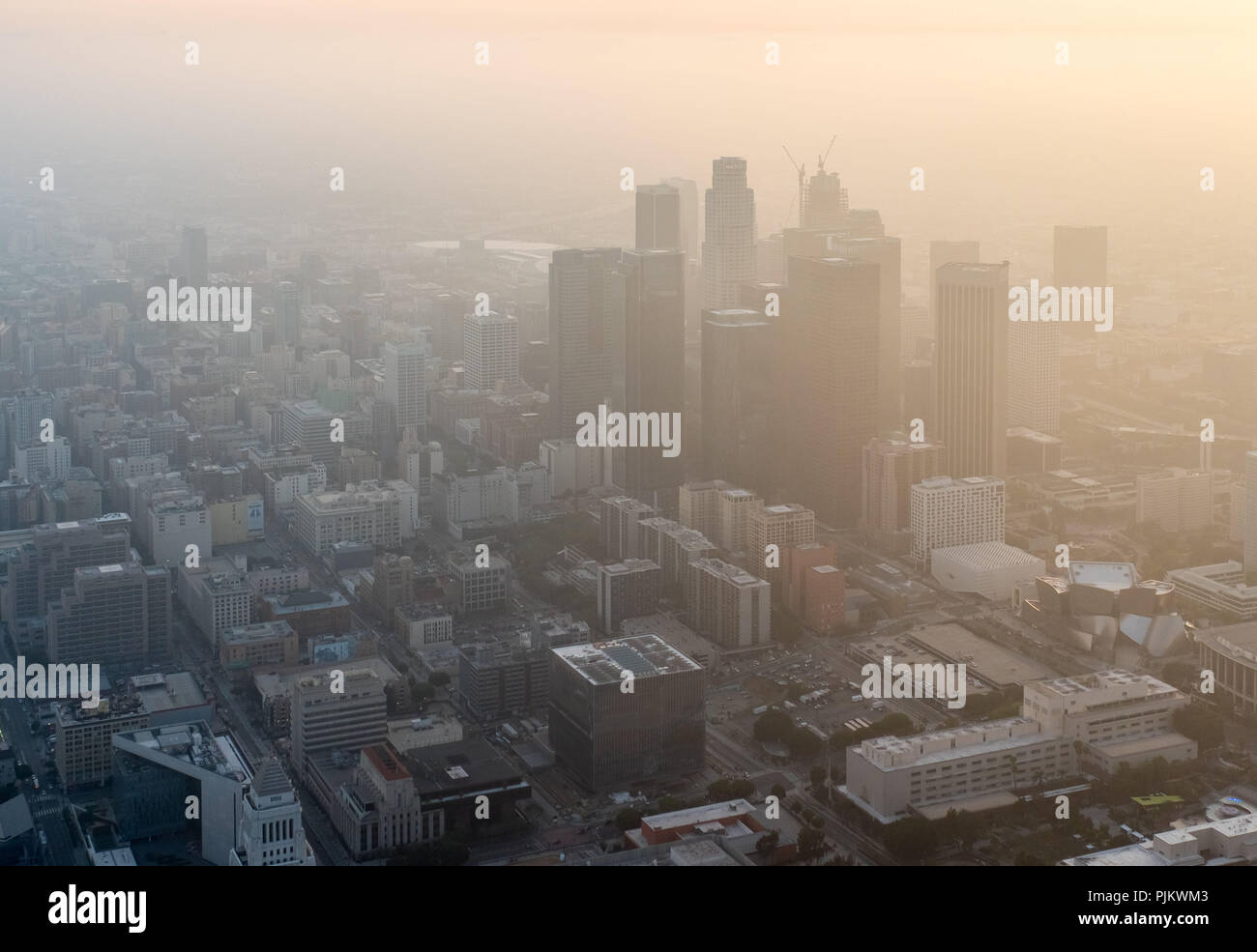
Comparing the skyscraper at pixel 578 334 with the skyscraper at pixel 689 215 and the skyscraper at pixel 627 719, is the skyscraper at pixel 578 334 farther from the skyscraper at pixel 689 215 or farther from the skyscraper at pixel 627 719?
the skyscraper at pixel 627 719

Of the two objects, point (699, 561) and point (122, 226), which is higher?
point (122, 226)

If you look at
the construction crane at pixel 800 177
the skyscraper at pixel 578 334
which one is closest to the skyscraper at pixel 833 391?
the skyscraper at pixel 578 334

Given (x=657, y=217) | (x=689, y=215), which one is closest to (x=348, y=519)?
(x=657, y=217)

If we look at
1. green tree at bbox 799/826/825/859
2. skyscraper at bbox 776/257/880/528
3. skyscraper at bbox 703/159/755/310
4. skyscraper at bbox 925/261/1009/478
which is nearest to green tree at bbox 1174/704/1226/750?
green tree at bbox 799/826/825/859

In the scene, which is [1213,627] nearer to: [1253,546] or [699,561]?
[1253,546]

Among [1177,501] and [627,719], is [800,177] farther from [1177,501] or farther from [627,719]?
[627,719]

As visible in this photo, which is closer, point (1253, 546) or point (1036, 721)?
point (1036, 721)
